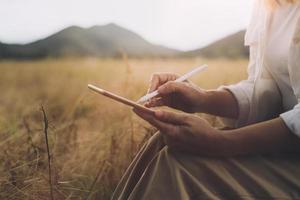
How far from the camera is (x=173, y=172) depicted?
1.09 m

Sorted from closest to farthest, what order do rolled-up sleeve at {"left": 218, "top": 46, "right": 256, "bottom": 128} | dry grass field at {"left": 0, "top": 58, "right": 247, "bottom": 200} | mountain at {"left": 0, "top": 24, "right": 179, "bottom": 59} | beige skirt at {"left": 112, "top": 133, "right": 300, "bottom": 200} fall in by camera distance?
1. beige skirt at {"left": 112, "top": 133, "right": 300, "bottom": 200}
2. rolled-up sleeve at {"left": 218, "top": 46, "right": 256, "bottom": 128}
3. dry grass field at {"left": 0, "top": 58, "right": 247, "bottom": 200}
4. mountain at {"left": 0, "top": 24, "right": 179, "bottom": 59}

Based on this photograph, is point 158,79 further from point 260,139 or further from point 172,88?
point 260,139

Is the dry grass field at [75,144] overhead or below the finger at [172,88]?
below

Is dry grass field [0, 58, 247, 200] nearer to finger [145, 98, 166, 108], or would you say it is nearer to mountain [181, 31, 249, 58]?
finger [145, 98, 166, 108]

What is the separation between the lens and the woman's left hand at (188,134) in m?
1.13

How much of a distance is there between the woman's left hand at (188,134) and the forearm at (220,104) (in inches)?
11.2

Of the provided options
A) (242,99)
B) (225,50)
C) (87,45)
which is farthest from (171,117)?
(225,50)

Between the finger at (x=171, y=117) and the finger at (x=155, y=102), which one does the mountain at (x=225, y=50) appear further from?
the finger at (x=171, y=117)

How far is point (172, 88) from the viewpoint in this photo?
54.4 inches

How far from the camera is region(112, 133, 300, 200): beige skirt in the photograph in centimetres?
109

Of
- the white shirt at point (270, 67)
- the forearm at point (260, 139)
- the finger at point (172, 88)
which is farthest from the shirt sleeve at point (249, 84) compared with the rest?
the forearm at point (260, 139)

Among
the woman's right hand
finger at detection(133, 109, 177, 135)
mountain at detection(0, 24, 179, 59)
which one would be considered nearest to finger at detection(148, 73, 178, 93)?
the woman's right hand

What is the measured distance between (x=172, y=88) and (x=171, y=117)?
0.23m

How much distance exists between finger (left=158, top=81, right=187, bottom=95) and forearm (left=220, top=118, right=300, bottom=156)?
9.3 inches
